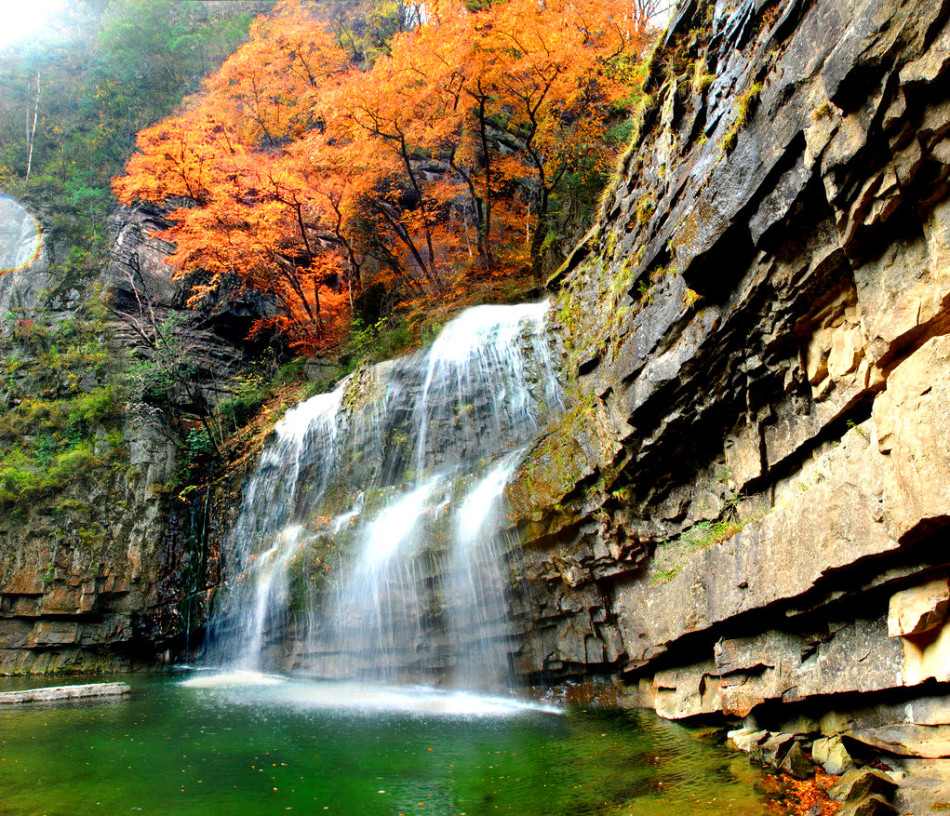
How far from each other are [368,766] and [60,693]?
743 cm

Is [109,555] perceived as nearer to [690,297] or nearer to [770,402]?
[690,297]

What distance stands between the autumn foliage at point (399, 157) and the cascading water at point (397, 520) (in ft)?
15.1

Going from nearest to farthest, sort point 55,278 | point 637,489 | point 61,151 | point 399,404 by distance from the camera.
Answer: point 637,489 → point 399,404 → point 55,278 → point 61,151

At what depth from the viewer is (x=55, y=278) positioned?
69.2ft

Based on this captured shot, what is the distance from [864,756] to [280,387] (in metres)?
17.7

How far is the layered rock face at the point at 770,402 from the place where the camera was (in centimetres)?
428

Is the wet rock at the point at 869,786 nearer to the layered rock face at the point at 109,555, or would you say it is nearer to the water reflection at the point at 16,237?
the layered rock face at the point at 109,555

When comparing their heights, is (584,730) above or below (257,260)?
below

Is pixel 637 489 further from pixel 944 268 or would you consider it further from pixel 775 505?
pixel 944 268

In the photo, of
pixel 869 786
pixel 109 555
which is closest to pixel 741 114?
pixel 869 786

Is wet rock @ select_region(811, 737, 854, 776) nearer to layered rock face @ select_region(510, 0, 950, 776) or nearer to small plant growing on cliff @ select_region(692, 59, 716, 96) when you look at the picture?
layered rock face @ select_region(510, 0, 950, 776)

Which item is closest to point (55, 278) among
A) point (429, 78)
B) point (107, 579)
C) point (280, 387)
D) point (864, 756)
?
point (280, 387)

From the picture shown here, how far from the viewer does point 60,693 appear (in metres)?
10.4

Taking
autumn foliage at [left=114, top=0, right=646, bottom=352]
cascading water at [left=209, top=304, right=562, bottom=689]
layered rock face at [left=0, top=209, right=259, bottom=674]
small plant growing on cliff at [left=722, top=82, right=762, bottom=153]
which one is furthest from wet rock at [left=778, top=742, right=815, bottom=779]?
layered rock face at [left=0, top=209, right=259, bottom=674]
